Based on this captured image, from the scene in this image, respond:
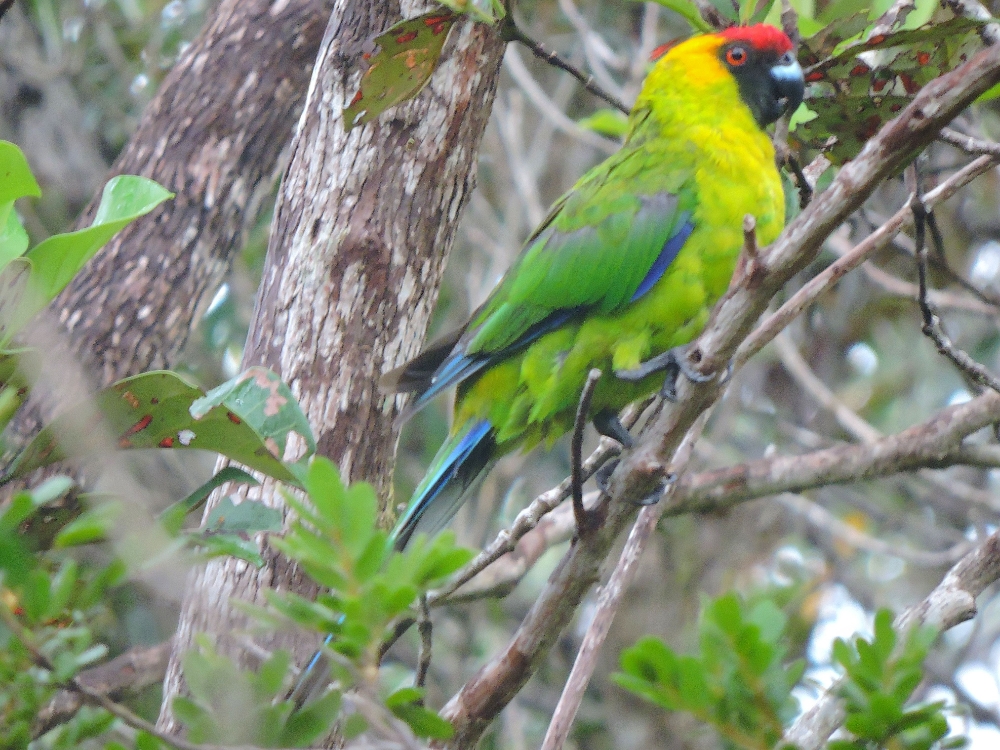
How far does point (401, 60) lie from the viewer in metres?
2.00

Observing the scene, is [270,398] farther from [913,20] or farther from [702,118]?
[913,20]

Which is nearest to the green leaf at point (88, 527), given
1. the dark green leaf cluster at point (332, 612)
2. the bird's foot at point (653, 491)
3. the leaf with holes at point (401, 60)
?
the dark green leaf cluster at point (332, 612)

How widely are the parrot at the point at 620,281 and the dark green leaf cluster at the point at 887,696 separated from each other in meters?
1.39

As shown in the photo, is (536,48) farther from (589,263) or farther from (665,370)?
(665,370)

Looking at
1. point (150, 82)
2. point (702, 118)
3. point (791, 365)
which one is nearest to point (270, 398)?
point (702, 118)

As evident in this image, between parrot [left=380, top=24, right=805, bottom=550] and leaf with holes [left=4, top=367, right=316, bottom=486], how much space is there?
0.80 meters

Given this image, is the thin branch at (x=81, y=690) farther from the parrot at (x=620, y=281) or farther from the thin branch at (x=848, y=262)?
the parrot at (x=620, y=281)

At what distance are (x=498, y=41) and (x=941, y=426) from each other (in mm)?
1461

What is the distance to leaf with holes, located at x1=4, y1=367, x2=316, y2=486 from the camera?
1.50 meters

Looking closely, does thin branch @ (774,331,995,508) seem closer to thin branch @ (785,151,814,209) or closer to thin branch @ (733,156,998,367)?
thin branch @ (785,151,814,209)

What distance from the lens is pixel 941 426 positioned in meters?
2.69

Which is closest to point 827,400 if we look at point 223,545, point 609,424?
point 609,424

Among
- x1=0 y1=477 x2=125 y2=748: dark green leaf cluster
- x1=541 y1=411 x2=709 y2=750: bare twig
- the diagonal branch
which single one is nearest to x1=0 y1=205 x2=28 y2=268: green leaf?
x1=0 y1=477 x2=125 y2=748: dark green leaf cluster

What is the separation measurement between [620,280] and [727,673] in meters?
1.65
